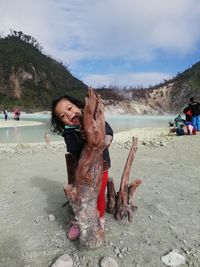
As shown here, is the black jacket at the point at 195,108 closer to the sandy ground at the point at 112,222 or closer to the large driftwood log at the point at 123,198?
the sandy ground at the point at 112,222

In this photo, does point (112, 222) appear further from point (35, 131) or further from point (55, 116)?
point (35, 131)

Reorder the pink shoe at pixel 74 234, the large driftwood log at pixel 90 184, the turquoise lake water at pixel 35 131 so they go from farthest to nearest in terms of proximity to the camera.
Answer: the turquoise lake water at pixel 35 131, the pink shoe at pixel 74 234, the large driftwood log at pixel 90 184

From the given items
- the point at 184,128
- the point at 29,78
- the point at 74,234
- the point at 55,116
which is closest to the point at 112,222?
the point at 74,234

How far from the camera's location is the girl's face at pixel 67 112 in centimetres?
371

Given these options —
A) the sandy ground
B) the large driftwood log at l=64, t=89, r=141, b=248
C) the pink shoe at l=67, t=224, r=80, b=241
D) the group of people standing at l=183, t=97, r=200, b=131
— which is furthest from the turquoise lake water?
the large driftwood log at l=64, t=89, r=141, b=248

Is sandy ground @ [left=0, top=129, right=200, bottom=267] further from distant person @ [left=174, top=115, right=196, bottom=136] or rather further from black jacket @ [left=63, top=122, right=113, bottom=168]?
distant person @ [left=174, top=115, right=196, bottom=136]

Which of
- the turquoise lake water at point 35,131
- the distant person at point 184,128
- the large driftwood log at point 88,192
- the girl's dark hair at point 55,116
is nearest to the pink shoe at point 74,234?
the large driftwood log at point 88,192

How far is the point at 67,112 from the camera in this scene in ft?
12.2

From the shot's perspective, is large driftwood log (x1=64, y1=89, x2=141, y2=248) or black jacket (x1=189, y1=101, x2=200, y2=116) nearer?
large driftwood log (x1=64, y1=89, x2=141, y2=248)

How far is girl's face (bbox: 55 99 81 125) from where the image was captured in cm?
371

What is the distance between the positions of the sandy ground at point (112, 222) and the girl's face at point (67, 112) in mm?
1198

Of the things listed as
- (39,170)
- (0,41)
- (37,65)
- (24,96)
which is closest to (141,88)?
(24,96)

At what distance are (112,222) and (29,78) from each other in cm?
11114

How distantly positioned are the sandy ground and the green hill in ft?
269
